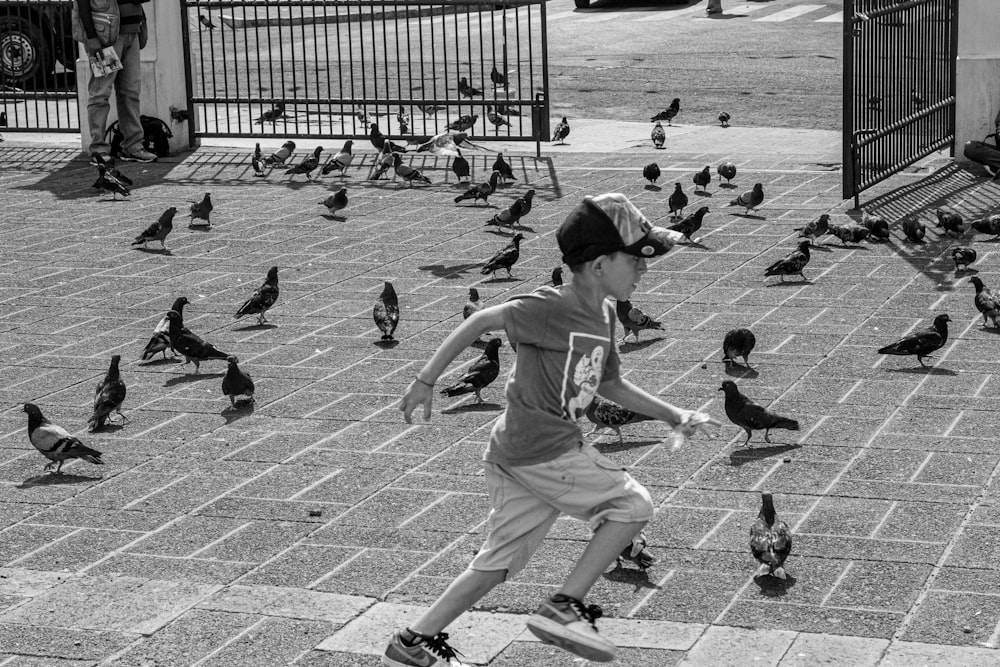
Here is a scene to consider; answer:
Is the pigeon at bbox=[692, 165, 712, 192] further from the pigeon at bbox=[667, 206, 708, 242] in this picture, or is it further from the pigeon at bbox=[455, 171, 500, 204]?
the pigeon at bbox=[455, 171, 500, 204]

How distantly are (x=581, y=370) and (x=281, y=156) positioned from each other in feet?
44.1

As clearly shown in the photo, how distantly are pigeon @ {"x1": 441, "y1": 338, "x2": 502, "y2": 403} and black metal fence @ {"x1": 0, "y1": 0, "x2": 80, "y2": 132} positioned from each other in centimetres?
1238

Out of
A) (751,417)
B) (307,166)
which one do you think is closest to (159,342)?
(751,417)

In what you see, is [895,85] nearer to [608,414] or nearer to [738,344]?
[738,344]

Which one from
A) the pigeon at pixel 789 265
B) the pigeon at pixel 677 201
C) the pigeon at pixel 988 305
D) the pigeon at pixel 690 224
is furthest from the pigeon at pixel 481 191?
the pigeon at pixel 988 305

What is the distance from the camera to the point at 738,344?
30.8 ft

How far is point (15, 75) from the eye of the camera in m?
23.0

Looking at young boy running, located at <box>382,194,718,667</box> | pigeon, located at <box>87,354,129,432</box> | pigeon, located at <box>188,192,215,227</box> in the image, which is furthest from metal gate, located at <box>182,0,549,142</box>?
young boy running, located at <box>382,194,718,667</box>

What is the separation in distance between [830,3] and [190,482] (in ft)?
100

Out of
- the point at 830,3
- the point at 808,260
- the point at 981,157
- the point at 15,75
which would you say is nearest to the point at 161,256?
the point at 808,260

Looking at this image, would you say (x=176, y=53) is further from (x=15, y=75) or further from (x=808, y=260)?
(x=808, y=260)

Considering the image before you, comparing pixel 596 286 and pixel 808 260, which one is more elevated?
pixel 596 286

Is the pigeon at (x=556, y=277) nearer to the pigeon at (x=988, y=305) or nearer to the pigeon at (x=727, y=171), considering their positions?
the pigeon at (x=988, y=305)

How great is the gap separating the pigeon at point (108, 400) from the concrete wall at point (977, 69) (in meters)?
10.8
